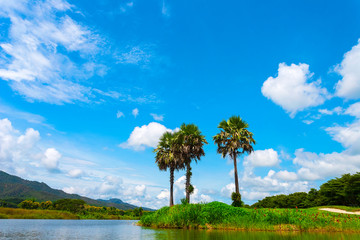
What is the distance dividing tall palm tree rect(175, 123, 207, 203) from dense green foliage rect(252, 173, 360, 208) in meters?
31.2

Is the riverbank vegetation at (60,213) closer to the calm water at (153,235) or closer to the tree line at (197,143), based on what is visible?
the tree line at (197,143)

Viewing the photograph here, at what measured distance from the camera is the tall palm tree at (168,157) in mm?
44719

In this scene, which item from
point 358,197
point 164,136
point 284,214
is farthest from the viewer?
point 164,136

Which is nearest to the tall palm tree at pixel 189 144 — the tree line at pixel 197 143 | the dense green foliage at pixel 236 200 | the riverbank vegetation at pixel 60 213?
the tree line at pixel 197 143

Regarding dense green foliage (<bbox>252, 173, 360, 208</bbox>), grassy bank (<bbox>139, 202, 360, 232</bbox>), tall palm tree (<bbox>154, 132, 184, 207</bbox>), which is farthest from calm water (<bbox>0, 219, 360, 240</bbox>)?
dense green foliage (<bbox>252, 173, 360, 208</bbox>)

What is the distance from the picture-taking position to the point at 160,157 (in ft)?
156

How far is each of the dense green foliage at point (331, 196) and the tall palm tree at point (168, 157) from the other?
112ft

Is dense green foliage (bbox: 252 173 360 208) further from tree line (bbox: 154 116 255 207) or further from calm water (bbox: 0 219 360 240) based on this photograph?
calm water (bbox: 0 219 360 240)

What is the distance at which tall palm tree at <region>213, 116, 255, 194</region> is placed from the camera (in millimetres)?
42625

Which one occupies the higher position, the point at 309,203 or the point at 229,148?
the point at 229,148

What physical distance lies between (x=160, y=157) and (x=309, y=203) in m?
38.7

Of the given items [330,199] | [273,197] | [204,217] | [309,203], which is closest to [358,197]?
[330,199]

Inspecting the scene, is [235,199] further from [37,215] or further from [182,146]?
[37,215]

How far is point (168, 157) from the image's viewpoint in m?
45.7
